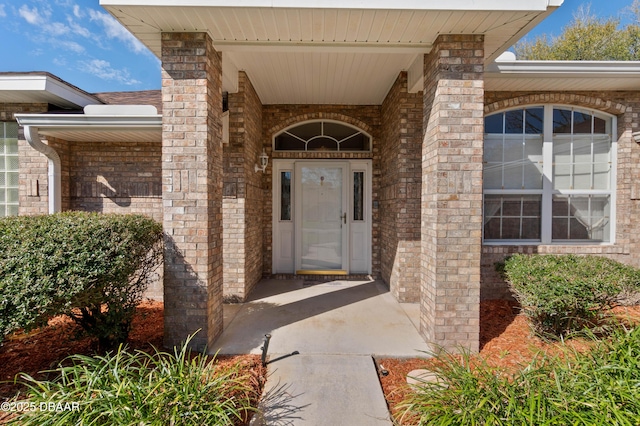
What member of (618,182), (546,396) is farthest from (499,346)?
(618,182)

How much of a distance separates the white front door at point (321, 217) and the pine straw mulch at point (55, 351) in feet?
9.49

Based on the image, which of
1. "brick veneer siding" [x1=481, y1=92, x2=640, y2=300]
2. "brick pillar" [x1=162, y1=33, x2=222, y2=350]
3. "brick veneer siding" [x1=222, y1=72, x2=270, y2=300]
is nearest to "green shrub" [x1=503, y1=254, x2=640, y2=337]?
"brick veneer siding" [x1=481, y1=92, x2=640, y2=300]

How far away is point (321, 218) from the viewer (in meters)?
6.11

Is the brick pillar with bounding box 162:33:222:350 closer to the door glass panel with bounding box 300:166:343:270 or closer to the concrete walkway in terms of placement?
the concrete walkway

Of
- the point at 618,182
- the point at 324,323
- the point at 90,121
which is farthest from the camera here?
the point at 618,182

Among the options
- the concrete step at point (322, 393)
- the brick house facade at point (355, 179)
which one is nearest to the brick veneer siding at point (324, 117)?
the brick house facade at point (355, 179)

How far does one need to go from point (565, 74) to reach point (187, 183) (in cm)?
513

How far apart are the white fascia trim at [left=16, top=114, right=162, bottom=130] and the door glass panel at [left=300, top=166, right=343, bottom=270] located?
2.87 m

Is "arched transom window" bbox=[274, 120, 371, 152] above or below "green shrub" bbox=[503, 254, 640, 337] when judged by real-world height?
above

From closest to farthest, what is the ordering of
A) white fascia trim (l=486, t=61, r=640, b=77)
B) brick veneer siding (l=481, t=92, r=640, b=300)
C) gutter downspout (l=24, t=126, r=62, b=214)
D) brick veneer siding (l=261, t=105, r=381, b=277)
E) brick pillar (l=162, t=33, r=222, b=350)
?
brick pillar (l=162, t=33, r=222, b=350) → white fascia trim (l=486, t=61, r=640, b=77) → gutter downspout (l=24, t=126, r=62, b=214) → brick veneer siding (l=481, t=92, r=640, b=300) → brick veneer siding (l=261, t=105, r=381, b=277)

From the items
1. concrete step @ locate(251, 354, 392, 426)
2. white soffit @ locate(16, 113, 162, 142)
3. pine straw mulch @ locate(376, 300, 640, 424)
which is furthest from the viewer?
white soffit @ locate(16, 113, 162, 142)

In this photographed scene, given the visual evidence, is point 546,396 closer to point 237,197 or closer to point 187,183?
point 187,183

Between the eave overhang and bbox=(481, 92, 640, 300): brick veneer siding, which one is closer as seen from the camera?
the eave overhang

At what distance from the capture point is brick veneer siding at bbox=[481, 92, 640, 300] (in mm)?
4605
